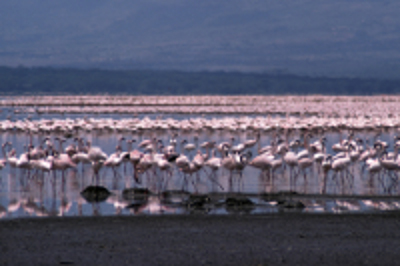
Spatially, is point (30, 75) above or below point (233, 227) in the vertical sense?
above

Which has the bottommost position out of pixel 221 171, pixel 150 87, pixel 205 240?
pixel 205 240

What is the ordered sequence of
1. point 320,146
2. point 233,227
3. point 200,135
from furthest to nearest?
point 200,135, point 320,146, point 233,227

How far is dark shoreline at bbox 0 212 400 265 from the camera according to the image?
30.5 ft

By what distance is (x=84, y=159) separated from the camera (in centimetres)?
1877

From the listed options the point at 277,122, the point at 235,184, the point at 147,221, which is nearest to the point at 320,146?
the point at 235,184

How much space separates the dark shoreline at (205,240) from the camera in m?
9.30

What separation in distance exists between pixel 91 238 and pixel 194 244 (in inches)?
61.4

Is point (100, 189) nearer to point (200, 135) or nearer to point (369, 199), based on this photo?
point (369, 199)

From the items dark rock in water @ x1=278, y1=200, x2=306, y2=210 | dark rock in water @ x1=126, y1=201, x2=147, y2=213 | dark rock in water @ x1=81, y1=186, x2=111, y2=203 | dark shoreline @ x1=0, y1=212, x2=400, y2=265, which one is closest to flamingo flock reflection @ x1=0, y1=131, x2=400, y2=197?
dark rock in water @ x1=81, y1=186, x2=111, y2=203

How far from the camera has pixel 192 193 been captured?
52.5 feet

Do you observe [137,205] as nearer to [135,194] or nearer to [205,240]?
[135,194]

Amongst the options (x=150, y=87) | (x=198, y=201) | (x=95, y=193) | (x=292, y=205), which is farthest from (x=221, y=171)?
(x=150, y=87)

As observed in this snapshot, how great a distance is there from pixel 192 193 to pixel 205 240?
5.46m

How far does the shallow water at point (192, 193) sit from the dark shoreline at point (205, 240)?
3.18 ft
